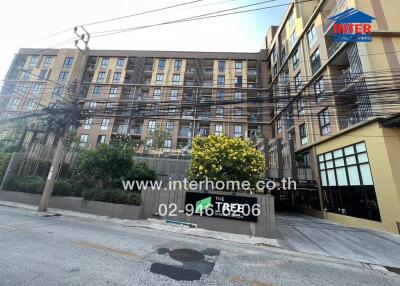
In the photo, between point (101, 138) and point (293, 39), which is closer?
point (293, 39)

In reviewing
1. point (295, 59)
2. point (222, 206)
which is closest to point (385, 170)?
point (222, 206)

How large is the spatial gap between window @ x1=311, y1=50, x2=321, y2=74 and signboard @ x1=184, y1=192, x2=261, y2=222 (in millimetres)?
15855

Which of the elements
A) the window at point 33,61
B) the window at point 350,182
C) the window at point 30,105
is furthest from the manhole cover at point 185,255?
the window at point 33,61

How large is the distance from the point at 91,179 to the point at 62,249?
9.23m

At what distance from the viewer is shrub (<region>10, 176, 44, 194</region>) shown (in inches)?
529

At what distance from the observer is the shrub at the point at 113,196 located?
36.2 ft

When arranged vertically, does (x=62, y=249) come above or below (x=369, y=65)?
below

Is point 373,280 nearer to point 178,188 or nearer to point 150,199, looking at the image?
point 178,188

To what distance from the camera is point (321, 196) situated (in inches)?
633

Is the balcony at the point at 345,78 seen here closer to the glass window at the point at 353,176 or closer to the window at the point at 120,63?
the glass window at the point at 353,176

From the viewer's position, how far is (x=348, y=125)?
1385 cm

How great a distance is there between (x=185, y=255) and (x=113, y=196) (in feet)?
24.5

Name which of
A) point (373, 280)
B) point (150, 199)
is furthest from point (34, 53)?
point (373, 280)

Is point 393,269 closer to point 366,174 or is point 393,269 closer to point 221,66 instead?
point 366,174
